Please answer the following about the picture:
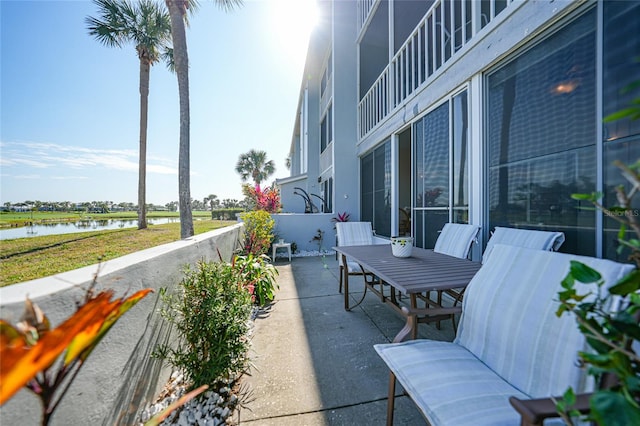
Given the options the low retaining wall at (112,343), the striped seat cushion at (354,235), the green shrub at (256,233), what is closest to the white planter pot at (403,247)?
the striped seat cushion at (354,235)

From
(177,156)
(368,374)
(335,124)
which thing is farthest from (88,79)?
(368,374)

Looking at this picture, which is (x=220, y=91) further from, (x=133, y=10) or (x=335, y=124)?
(x=335, y=124)

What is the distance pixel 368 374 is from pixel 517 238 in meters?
1.83

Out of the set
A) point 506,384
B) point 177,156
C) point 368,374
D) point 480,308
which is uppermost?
point 177,156

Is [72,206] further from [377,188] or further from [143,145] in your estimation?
[377,188]

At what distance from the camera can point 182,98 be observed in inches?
243

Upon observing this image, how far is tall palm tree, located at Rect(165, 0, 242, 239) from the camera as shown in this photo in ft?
20.0

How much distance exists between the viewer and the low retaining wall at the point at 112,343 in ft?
3.10

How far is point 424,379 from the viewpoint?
4.24 ft

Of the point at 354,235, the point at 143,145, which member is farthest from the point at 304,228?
the point at 143,145

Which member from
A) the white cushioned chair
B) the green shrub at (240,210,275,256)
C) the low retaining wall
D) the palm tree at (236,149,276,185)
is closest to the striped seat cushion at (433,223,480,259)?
the white cushioned chair

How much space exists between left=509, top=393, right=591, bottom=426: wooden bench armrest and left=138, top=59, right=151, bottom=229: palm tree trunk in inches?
543

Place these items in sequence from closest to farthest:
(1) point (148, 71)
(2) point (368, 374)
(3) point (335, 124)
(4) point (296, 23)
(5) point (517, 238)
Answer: (2) point (368, 374), (5) point (517, 238), (3) point (335, 124), (4) point (296, 23), (1) point (148, 71)

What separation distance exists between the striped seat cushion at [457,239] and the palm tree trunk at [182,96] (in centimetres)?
555
